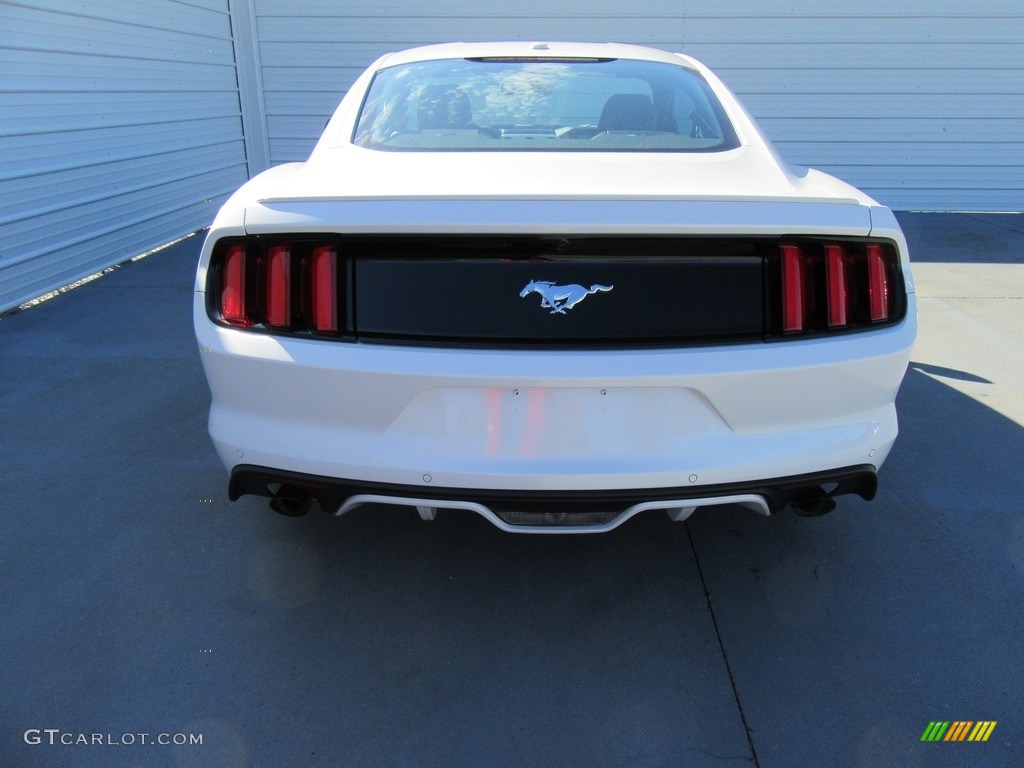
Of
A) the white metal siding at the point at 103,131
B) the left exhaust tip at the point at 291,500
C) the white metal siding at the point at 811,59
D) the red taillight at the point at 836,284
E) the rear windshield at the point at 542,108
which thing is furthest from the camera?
the white metal siding at the point at 811,59

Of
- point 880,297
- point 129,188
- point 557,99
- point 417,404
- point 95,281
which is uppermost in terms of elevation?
point 557,99

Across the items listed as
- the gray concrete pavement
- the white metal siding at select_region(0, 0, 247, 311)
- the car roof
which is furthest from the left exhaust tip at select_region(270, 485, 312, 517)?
the white metal siding at select_region(0, 0, 247, 311)

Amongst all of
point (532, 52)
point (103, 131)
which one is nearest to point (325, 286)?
point (532, 52)

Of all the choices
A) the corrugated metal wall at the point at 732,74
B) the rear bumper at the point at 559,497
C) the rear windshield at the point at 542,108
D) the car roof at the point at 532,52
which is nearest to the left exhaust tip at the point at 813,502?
the rear bumper at the point at 559,497

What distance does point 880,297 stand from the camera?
2076 mm

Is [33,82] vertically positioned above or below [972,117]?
above

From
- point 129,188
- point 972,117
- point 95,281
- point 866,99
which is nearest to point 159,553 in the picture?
point 95,281

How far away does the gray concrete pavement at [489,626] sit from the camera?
192cm

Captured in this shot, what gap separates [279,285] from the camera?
6.52 feet

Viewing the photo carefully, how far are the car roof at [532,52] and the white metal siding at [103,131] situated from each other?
3678 mm

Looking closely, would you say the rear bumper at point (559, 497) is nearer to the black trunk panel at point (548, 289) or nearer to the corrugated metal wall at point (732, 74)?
the black trunk panel at point (548, 289)

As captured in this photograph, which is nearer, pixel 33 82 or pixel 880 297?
pixel 880 297

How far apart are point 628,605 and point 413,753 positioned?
830 millimetres

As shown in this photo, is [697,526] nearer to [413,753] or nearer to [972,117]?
[413,753]
